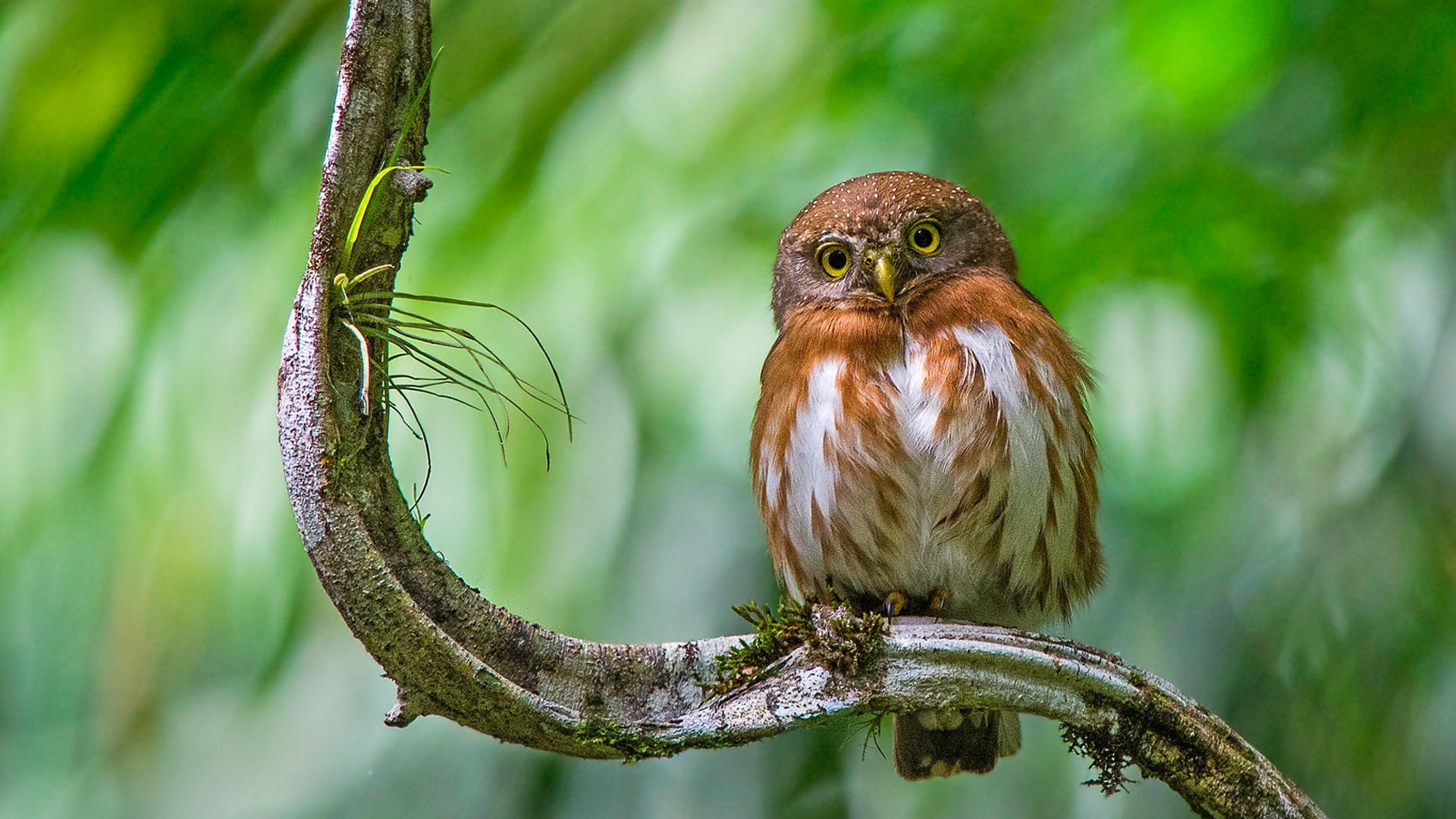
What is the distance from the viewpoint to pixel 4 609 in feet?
10.1

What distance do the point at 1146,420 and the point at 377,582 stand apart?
2219mm

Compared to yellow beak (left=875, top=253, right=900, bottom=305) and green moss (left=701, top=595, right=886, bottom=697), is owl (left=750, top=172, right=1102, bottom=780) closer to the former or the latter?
yellow beak (left=875, top=253, right=900, bottom=305)

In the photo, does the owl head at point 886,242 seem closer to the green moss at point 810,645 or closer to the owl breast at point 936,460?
the owl breast at point 936,460

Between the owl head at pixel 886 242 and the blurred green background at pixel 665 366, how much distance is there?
448 millimetres

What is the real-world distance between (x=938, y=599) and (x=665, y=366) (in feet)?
3.39

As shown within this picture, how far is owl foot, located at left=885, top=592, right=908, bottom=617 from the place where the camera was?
2498 mm

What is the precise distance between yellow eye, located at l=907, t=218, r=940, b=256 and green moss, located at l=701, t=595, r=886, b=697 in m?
0.99

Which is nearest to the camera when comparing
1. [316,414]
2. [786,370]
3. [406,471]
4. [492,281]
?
[316,414]

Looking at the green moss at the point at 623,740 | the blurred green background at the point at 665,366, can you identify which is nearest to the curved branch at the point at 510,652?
the green moss at the point at 623,740

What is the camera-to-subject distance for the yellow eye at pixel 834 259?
2639 mm

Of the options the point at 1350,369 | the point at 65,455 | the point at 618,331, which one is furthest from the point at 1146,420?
the point at 65,455

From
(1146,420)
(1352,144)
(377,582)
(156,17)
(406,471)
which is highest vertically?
(156,17)

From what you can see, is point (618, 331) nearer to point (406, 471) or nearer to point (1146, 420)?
point (406, 471)

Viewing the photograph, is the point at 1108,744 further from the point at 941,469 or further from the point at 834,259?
the point at 834,259
